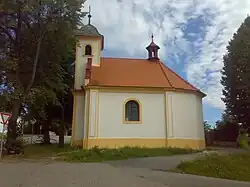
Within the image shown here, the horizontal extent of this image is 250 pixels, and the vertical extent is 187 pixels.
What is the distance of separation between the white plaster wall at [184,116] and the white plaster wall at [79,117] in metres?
7.06

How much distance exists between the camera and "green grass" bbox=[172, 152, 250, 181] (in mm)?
11891

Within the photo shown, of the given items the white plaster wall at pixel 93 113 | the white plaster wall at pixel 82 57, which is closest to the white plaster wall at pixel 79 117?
the white plaster wall at pixel 82 57

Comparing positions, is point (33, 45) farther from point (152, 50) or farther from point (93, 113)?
point (152, 50)

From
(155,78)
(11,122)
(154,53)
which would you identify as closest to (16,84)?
(11,122)

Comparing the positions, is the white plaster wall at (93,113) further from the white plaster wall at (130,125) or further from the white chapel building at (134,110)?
the white plaster wall at (130,125)

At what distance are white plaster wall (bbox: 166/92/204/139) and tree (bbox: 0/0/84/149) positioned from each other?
363 inches

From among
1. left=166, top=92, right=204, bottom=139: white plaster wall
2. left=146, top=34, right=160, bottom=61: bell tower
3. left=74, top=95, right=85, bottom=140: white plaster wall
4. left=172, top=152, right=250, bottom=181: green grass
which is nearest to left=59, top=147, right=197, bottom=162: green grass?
left=166, top=92, right=204, bottom=139: white plaster wall

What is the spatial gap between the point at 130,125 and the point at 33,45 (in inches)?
366

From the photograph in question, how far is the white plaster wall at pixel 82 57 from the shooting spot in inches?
1096

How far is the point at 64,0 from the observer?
20.6 m

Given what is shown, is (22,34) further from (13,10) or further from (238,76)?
(238,76)

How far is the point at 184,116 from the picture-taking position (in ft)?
84.8

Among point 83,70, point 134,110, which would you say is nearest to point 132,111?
point 134,110

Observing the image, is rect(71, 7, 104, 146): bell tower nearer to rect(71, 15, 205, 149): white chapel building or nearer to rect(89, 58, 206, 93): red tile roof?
rect(71, 15, 205, 149): white chapel building
